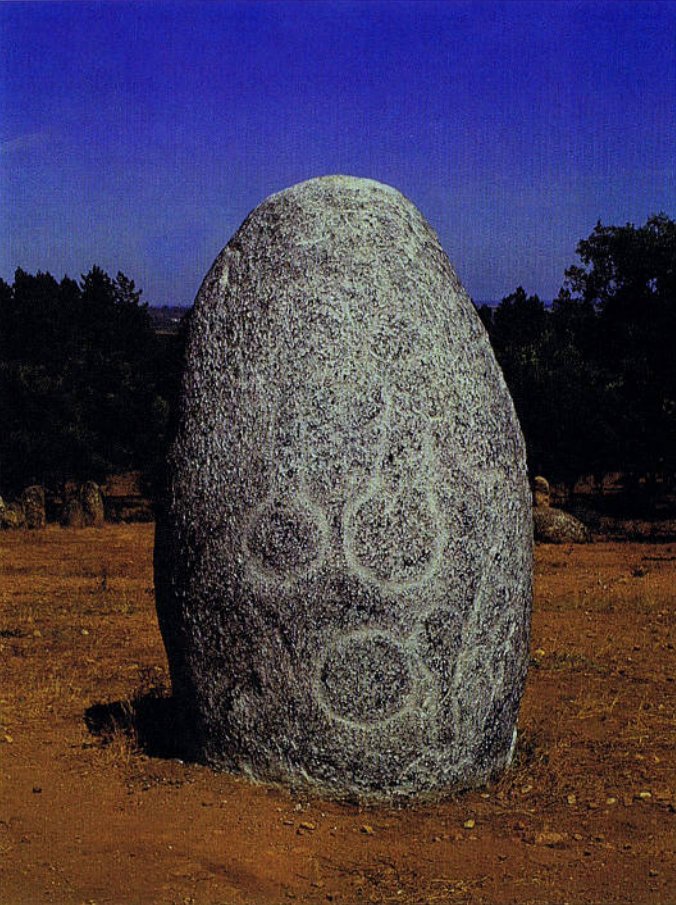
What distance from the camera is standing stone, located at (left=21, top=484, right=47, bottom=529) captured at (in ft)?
70.5

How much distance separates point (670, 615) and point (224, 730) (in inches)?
292

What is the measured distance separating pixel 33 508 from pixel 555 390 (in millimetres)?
11485

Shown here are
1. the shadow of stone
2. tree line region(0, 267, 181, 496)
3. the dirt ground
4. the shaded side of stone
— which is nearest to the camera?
the dirt ground

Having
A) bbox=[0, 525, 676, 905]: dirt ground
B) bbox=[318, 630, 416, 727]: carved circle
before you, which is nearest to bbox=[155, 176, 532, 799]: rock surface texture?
bbox=[318, 630, 416, 727]: carved circle

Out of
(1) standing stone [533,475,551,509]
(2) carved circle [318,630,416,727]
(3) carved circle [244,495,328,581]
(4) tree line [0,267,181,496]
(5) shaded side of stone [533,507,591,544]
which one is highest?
(4) tree line [0,267,181,496]

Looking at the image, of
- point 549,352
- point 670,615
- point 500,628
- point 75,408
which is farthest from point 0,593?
point 549,352

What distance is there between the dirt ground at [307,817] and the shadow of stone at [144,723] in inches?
0.8

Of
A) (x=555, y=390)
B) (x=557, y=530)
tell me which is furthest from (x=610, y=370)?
(x=557, y=530)

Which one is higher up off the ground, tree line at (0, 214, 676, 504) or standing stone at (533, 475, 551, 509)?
tree line at (0, 214, 676, 504)

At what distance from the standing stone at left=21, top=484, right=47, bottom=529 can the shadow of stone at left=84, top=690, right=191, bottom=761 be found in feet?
46.5

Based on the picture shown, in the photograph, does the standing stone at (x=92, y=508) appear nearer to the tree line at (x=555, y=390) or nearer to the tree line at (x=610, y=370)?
the tree line at (x=555, y=390)

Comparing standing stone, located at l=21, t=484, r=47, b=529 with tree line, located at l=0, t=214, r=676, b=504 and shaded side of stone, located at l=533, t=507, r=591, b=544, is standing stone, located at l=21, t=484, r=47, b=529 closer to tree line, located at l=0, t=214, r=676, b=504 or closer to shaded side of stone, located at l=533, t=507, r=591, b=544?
tree line, located at l=0, t=214, r=676, b=504

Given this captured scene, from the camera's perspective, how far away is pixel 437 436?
5777 millimetres

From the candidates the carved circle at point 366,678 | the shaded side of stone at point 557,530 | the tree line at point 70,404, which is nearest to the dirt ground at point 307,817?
the carved circle at point 366,678
